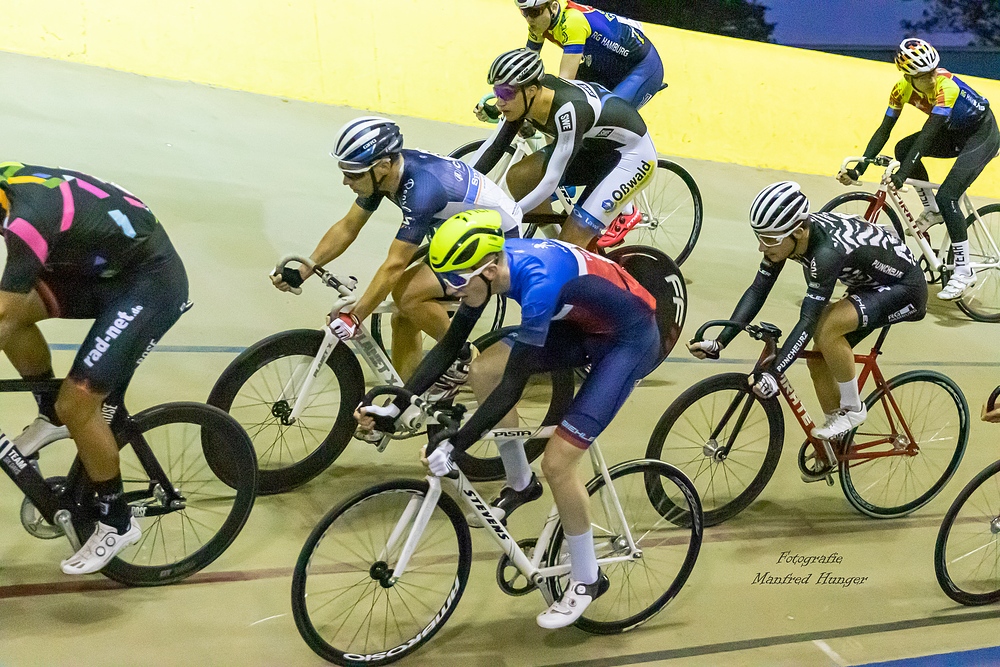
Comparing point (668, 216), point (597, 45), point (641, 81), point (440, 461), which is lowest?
point (668, 216)

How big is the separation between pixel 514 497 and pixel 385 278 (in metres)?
0.95

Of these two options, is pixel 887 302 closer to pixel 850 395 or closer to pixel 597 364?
pixel 850 395

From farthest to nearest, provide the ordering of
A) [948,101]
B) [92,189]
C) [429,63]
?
[429,63] → [948,101] → [92,189]

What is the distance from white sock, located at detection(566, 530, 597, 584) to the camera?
306cm

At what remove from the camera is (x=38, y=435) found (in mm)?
3004

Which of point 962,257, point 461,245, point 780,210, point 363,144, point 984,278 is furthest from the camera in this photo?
point 984,278

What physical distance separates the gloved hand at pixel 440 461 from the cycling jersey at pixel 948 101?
496 centimetres

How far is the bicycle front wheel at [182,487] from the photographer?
3102mm

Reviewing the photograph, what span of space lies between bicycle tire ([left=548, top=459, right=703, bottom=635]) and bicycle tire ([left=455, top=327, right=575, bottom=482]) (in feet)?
1.27

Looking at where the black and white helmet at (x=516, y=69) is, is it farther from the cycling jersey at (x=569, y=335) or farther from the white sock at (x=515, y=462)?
the white sock at (x=515, y=462)

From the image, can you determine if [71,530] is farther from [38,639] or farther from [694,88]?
[694,88]

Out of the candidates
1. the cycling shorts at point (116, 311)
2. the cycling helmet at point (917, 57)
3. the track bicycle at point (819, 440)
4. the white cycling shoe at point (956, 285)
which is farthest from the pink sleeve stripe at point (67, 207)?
the white cycling shoe at point (956, 285)

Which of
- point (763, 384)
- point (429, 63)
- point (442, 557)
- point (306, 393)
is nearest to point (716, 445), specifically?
point (763, 384)

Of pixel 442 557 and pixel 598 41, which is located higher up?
pixel 598 41
